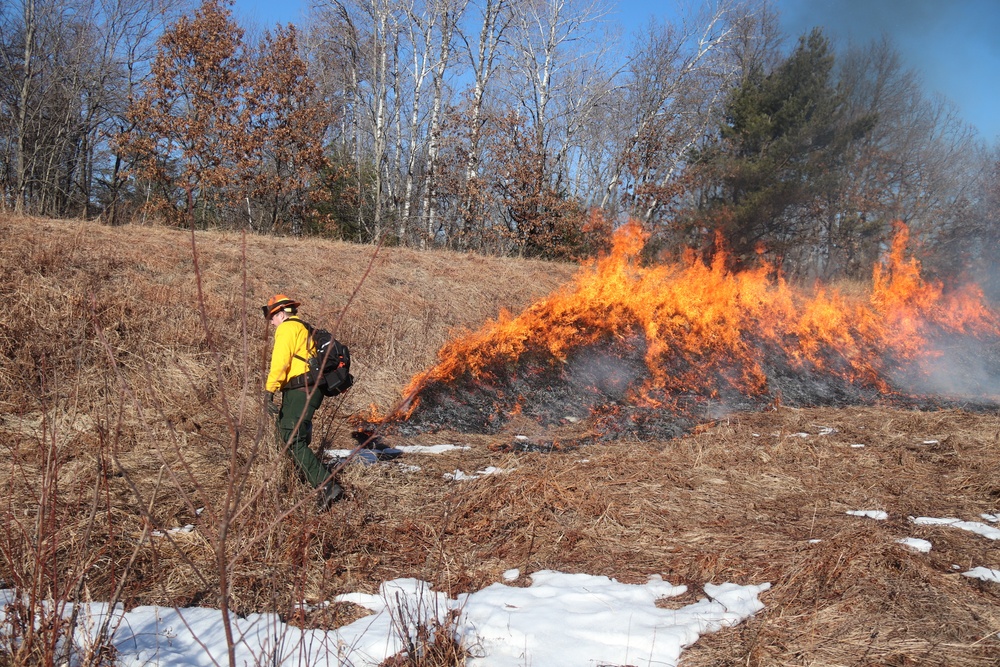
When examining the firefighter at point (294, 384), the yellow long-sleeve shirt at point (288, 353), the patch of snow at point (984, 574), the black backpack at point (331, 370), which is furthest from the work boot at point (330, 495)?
the patch of snow at point (984, 574)

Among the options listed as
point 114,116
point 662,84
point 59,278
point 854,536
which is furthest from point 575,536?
point 114,116

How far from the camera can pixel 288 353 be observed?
16.2ft

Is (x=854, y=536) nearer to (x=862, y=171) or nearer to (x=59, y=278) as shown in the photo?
(x=59, y=278)

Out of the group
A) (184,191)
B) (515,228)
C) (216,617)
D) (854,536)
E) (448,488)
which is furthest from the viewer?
(515,228)

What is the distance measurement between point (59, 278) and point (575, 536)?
25.7 ft

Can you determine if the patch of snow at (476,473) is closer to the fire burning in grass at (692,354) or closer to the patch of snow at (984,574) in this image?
the fire burning in grass at (692,354)

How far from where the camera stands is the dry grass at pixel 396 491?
303 cm

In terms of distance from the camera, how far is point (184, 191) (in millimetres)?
16844

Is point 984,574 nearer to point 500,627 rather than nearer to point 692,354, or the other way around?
point 500,627

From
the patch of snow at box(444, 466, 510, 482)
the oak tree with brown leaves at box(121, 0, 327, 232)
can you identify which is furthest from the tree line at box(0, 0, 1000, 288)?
the patch of snow at box(444, 466, 510, 482)

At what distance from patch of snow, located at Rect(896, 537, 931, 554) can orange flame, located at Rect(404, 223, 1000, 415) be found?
5006 millimetres

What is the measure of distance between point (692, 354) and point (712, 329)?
3.13ft

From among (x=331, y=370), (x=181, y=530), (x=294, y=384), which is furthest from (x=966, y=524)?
(x=181, y=530)

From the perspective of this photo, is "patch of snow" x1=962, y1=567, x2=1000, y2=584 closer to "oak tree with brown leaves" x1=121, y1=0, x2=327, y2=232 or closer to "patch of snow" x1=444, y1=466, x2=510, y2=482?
"patch of snow" x1=444, y1=466, x2=510, y2=482
